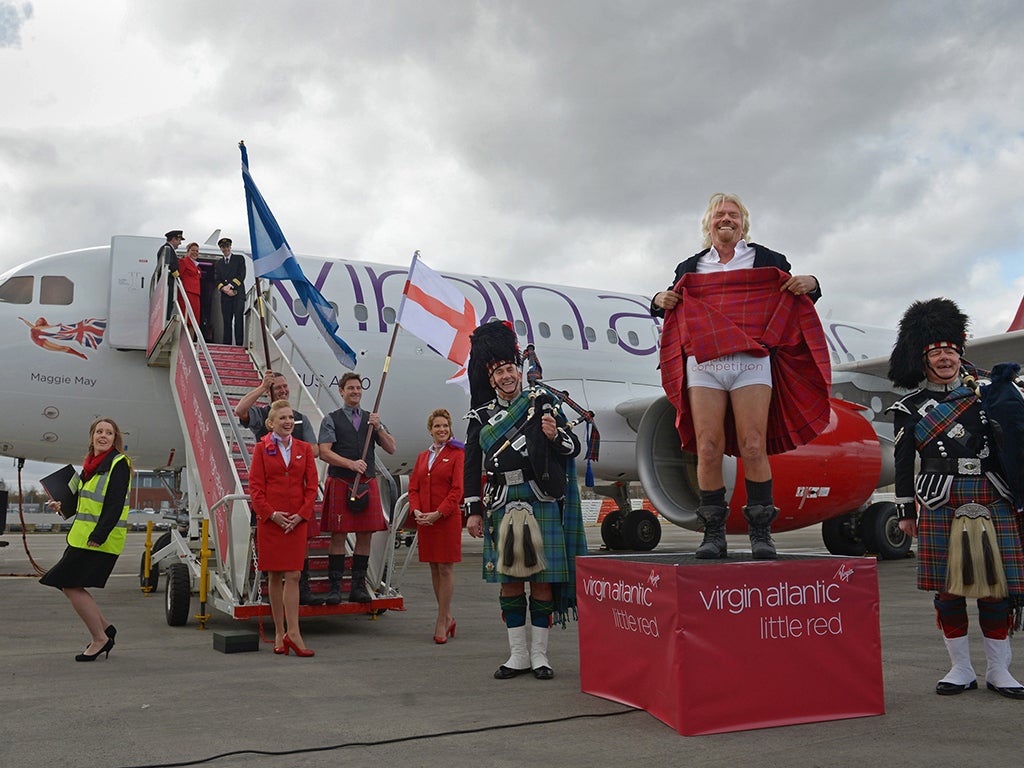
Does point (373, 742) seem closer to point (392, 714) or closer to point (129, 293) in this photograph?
point (392, 714)

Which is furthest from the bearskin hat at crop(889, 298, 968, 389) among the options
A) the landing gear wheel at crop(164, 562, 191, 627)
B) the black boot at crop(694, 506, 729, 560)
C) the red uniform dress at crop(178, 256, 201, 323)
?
the red uniform dress at crop(178, 256, 201, 323)

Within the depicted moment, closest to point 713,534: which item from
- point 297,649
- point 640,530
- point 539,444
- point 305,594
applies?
point 539,444

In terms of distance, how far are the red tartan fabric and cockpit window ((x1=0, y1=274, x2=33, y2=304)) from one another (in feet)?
23.7

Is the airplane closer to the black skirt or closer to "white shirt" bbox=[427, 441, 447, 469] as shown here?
"white shirt" bbox=[427, 441, 447, 469]

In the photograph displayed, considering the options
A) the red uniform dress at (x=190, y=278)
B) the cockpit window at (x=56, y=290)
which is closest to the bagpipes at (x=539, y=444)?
the red uniform dress at (x=190, y=278)

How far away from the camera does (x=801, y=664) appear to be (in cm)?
347

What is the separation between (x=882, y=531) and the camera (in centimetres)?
1087

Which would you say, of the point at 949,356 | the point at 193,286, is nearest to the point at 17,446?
the point at 193,286

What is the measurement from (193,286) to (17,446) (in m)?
2.35

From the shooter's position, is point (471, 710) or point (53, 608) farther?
point (53, 608)

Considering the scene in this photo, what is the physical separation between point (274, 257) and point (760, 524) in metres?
5.32

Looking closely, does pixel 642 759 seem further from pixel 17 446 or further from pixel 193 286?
pixel 17 446

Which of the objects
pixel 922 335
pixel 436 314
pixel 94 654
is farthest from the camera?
pixel 436 314

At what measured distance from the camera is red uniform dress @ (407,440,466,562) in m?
5.78
